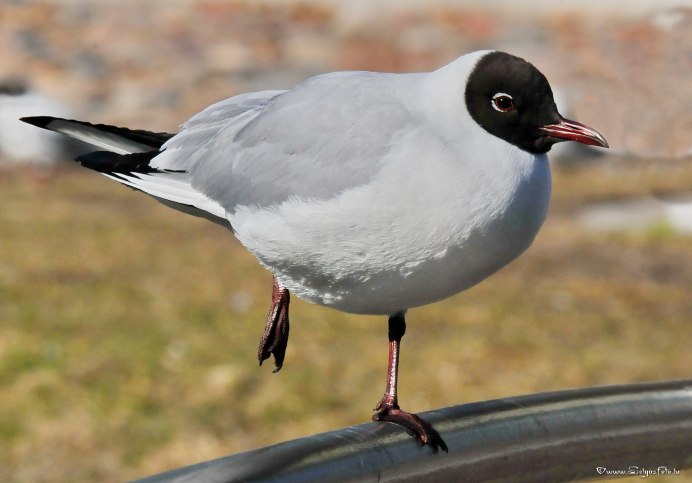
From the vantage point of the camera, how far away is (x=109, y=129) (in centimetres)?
127

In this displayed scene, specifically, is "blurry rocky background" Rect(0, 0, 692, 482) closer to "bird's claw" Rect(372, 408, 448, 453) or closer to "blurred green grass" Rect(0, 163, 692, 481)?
"blurred green grass" Rect(0, 163, 692, 481)

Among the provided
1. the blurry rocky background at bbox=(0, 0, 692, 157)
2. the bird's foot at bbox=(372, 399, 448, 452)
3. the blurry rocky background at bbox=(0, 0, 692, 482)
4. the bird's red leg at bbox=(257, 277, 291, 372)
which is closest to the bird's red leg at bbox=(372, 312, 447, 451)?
the bird's foot at bbox=(372, 399, 448, 452)

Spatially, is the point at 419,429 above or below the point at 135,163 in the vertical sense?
below

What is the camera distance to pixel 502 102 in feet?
3.80

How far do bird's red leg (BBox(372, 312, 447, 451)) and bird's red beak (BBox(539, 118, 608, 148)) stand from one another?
29 cm

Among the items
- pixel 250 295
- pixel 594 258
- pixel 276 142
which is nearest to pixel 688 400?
pixel 276 142

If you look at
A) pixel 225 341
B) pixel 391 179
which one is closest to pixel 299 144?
pixel 391 179

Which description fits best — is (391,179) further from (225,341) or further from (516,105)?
(225,341)

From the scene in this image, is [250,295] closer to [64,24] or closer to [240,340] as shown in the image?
[240,340]


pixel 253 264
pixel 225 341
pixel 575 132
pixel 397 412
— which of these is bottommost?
pixel 225 341

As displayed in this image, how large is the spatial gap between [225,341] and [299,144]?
3358 mm

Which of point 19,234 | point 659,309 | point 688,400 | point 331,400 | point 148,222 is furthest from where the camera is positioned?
point 148,222

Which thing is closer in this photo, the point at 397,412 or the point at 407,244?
the point at 407,244

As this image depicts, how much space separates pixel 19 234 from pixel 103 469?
227 cm
